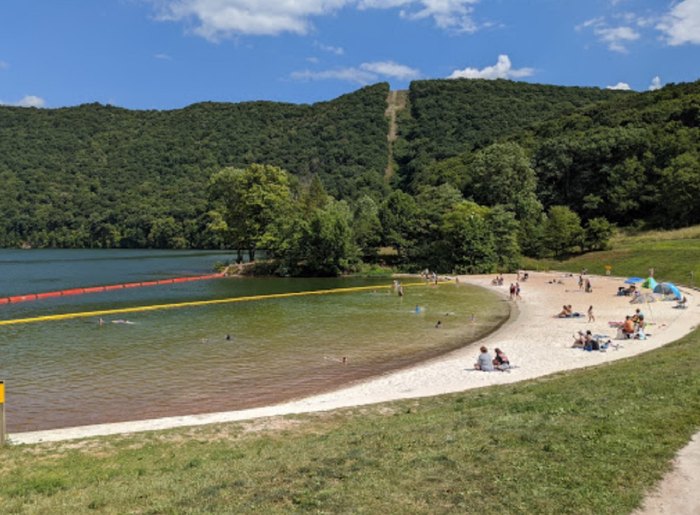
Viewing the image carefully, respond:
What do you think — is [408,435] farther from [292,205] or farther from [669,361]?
[292,205]

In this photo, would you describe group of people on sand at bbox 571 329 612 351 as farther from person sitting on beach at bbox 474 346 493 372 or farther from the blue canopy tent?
the blue canopy tent

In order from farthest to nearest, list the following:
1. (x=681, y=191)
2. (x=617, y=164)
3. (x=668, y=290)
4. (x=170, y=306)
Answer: (x=617, y=164), (x=681, y=191), (x=170, y=306), (x=668, y=290)

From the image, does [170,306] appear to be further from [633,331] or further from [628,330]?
[633,331]

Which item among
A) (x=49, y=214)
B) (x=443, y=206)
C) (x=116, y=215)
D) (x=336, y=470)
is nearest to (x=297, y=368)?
(x=336, y=470)

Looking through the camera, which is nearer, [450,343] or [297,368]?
[297,368]

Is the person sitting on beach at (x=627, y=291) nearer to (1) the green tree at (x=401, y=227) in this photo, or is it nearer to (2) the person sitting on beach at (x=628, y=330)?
(2) the person sitting on beach at (x=628, y=330)

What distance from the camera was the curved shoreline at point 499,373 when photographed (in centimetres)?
1509

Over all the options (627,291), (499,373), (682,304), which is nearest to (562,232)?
(627,291)

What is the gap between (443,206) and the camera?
79.1 meters

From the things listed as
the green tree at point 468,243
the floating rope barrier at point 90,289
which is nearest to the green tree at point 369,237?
the green tree at point 468,243

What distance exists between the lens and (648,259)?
57.5m

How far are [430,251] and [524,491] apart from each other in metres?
69.0

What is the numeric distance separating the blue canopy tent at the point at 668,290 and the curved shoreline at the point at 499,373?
76cm

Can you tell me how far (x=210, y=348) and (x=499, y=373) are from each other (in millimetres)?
14821
